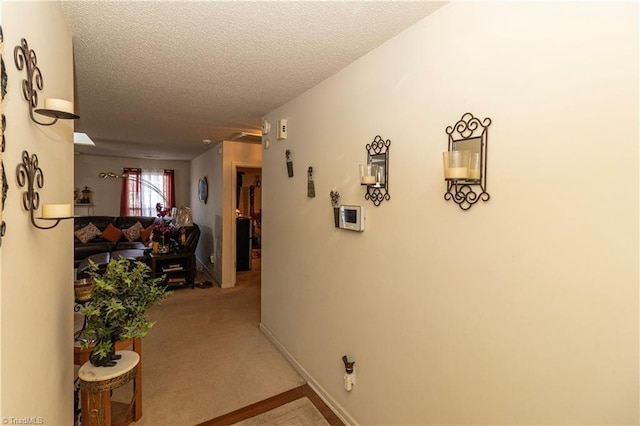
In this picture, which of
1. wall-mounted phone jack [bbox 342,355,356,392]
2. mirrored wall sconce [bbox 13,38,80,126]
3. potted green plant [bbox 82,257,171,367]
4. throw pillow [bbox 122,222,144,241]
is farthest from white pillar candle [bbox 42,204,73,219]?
throw pillow [bbox 122,222,144,241]

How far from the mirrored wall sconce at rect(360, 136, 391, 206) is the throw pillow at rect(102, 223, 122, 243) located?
5911mm

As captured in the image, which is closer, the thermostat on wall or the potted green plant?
the potted green plant

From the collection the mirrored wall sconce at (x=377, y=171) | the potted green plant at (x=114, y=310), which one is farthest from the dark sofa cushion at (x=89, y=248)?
the mirrored wall sconce at (x=377, y=171)

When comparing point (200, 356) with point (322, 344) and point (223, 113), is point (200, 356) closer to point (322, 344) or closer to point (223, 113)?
point (322, 344)

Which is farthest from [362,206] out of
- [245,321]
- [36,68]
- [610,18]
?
[245,321]

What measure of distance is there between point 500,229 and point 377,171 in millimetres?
746

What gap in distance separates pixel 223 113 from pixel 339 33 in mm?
1893

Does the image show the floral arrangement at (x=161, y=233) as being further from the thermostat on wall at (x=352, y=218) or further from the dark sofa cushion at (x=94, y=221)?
the thermostat on wall at (x=352, y=218)

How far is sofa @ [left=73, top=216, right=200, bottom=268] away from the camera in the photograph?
18.2ft

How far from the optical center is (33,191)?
97cm

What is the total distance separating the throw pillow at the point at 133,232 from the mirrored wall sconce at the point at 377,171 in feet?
19.1

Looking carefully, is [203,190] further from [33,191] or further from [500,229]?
[500,229]

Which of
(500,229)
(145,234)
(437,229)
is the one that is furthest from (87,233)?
(500,229)

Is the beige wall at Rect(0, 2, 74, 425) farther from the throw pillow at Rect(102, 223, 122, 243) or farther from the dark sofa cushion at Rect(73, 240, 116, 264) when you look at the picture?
the throw pillow at Rect(102, 223, 122, 243)
